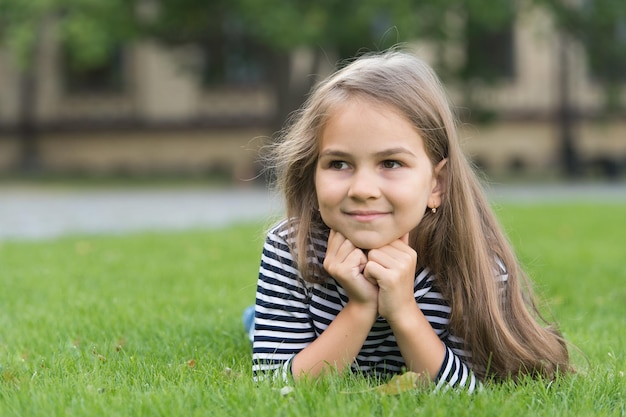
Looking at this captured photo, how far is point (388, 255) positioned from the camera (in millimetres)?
2736

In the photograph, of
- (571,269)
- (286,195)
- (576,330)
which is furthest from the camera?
(571,269)

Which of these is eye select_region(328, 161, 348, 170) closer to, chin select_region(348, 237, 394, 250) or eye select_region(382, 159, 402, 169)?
eye select_region(382, 159, 402, 169)

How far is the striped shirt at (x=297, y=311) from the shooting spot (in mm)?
2904

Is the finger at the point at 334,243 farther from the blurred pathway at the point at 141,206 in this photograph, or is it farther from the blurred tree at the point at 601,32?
the blurred tree at the point at 601,32

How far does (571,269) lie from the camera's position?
6.51 metres

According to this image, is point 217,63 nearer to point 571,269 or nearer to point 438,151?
point 571,269

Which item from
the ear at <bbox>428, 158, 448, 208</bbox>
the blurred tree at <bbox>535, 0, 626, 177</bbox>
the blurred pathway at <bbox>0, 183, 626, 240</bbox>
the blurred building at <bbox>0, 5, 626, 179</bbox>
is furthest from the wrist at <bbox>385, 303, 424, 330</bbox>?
the blurred building at <bbox>0, 5, 626, 179</bbox>

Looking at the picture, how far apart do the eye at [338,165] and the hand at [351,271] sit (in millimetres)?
227

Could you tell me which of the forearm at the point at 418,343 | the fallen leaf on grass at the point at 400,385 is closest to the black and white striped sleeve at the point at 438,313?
the forearm at the point at 418,343

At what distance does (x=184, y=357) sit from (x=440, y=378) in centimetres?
113

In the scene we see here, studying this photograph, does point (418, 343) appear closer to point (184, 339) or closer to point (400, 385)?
point (400, 385)

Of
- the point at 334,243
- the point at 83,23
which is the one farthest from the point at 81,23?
the point at 334,243

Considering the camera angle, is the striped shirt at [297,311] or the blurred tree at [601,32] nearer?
the striped shirt at [297,311]

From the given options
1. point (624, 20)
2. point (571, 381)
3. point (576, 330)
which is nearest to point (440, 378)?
point (571, 381)
